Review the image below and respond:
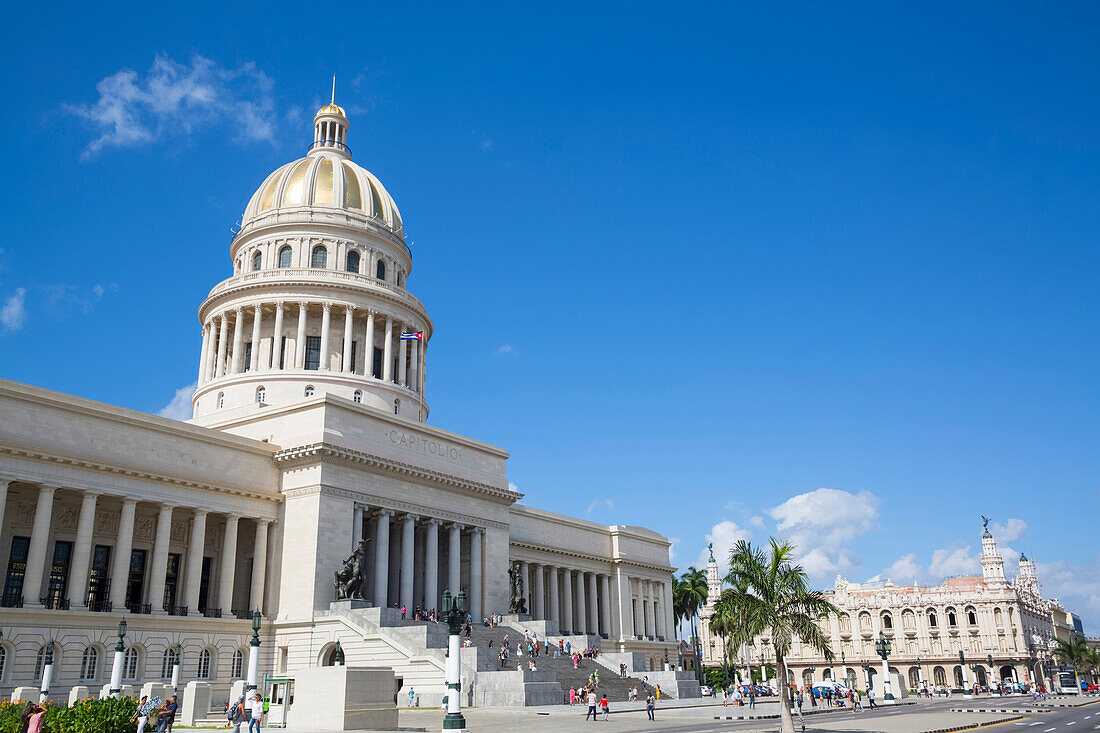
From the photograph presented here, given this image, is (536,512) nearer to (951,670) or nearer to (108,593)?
(108,593)

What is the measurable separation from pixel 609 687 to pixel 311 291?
34.2m

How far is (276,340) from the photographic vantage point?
212 ft

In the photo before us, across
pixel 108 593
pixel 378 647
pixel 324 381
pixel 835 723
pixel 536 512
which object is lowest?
pixel 835 723

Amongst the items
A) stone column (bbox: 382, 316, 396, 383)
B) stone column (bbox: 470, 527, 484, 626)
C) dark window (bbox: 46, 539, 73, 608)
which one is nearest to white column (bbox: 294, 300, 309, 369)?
stone column (bbox: 382, 316, 396, 383)

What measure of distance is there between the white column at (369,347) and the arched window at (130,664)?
2643 cm

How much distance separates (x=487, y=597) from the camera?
195 feet

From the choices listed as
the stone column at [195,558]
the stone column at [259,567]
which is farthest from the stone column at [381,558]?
the stone column at [195,558]

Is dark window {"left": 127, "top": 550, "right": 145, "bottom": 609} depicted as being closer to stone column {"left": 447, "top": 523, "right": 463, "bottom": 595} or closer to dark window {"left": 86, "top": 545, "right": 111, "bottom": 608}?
dark window {"left": 86, "top": 545, "right": 111, "bottom": 608}

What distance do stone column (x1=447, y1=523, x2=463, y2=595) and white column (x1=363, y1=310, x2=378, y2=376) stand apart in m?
14.0

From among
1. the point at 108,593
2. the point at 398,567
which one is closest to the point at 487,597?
the point at 398,567

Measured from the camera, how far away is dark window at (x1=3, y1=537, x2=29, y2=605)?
141 feet

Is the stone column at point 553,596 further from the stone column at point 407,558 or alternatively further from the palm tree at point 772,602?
the palm tree at point 772,602

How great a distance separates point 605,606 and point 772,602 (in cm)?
5271

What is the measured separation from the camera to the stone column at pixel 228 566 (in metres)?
48.2
